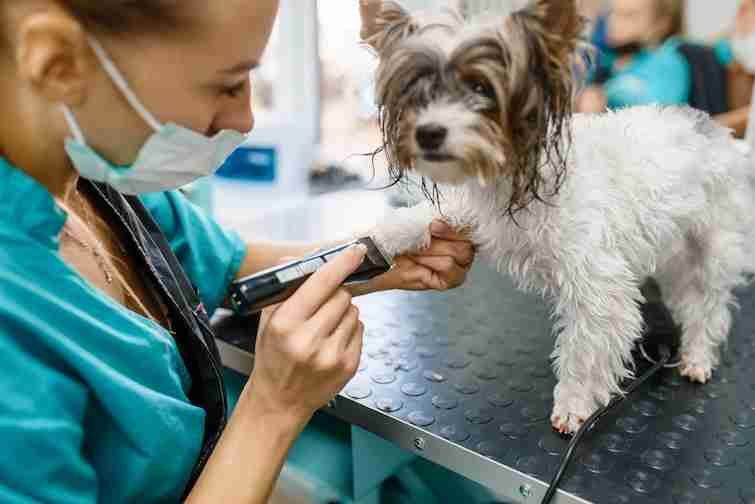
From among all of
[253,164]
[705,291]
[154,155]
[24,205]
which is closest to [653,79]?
[705,291]

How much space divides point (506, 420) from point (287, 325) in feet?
1.32

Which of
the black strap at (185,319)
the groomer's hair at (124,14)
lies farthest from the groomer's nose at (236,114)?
the black strap at (185,319)

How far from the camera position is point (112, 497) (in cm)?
67

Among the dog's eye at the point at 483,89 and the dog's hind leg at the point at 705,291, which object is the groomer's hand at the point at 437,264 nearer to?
the dog's eye at the point at 483,89

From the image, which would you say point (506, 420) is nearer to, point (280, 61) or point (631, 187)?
point (631, 187)

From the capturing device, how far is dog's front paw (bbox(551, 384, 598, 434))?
2.88ft

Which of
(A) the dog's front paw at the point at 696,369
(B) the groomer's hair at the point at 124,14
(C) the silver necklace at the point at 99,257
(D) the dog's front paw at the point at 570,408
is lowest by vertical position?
(A) the dog's front paw at the point at 696,369

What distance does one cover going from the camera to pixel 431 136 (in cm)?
70

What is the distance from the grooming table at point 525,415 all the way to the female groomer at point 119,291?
222 millimetres

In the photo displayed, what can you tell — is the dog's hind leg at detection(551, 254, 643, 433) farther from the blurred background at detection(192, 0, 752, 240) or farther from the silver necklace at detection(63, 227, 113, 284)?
the blurred background at detection(192, 0, 752, 240)

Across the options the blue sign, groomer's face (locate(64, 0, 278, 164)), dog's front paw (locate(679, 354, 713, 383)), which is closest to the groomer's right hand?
groomer's face (locate(64, 0, 278, 164))

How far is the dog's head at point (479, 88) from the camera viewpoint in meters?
0.69

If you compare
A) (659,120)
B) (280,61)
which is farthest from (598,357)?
(280,61)

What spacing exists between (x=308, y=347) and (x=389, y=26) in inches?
16.0
